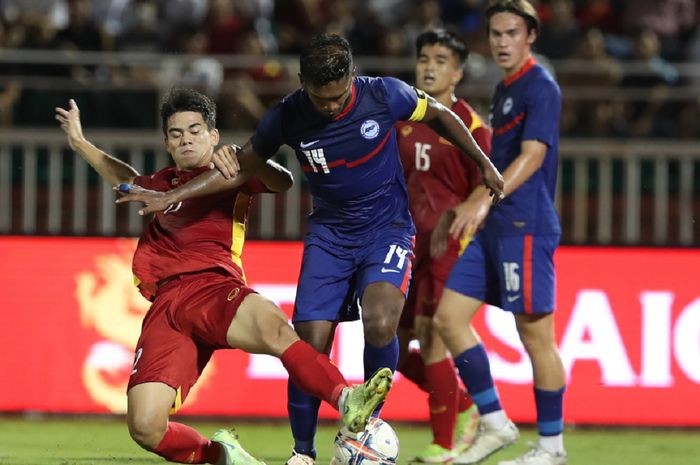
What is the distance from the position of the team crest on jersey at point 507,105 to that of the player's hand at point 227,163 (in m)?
1.93

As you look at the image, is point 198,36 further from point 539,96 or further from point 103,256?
point 539,96

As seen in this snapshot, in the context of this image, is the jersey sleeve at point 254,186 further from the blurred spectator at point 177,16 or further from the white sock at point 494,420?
the blurred spectator at point 177,16

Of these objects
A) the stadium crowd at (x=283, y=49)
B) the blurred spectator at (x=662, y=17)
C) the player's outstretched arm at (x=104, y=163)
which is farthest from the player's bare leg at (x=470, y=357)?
the blurred spectator at (x=662, y=17)

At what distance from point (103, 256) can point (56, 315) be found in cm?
56

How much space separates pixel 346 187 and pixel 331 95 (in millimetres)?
584

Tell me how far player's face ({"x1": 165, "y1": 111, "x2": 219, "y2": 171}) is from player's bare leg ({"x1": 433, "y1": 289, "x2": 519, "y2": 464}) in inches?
74.4

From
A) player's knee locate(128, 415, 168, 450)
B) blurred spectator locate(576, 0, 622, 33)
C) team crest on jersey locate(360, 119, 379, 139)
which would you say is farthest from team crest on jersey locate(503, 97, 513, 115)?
blurred spectator locate(576, 0, 622, 33)

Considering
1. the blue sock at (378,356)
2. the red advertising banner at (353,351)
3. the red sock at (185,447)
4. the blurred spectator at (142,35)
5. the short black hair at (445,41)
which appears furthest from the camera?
the blurred spectator at (142,35)

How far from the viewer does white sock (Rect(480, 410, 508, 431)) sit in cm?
791

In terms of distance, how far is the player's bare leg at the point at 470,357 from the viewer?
7930 millimetres

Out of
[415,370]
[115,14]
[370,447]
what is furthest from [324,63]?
[115,14]

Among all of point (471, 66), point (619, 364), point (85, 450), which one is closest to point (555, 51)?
point (471, 66)

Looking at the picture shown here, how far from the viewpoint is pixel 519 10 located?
26.0 ft

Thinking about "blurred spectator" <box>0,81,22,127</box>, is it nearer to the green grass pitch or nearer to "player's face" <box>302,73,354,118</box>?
the green grass pitch
